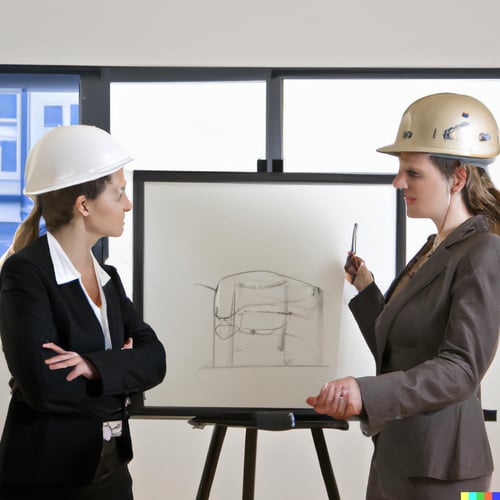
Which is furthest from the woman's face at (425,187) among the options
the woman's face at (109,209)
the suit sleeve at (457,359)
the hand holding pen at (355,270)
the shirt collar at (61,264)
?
the shirt collar at (61,264)

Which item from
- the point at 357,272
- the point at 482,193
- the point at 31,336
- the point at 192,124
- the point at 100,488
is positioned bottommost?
the point at 100,488

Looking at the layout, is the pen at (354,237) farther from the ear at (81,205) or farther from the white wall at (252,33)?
the ear at (81,205)

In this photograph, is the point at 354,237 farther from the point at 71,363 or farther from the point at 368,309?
the point at 71,363

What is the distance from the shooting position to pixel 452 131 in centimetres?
174

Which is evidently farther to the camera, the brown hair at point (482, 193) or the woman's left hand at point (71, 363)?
the brown hair at point (482, 193)

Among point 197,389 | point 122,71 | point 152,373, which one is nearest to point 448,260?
point 152,373

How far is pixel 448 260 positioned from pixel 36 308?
0.92m

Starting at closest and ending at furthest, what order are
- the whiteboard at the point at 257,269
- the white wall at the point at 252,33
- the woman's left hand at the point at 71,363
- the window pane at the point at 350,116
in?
the woman's left hand at the point at 71,363
the whiteboard at the point at 257,269
the white wall at the point at 252,33
the window pane at the point at 350,116

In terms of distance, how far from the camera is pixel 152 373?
183 cm

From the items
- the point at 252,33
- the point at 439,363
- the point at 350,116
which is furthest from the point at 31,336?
the point at 350,116

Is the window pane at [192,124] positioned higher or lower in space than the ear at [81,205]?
higher

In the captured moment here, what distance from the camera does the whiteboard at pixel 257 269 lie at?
8.02 feet

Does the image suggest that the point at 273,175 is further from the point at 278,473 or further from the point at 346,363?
the point at 278,473

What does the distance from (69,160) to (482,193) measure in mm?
970
